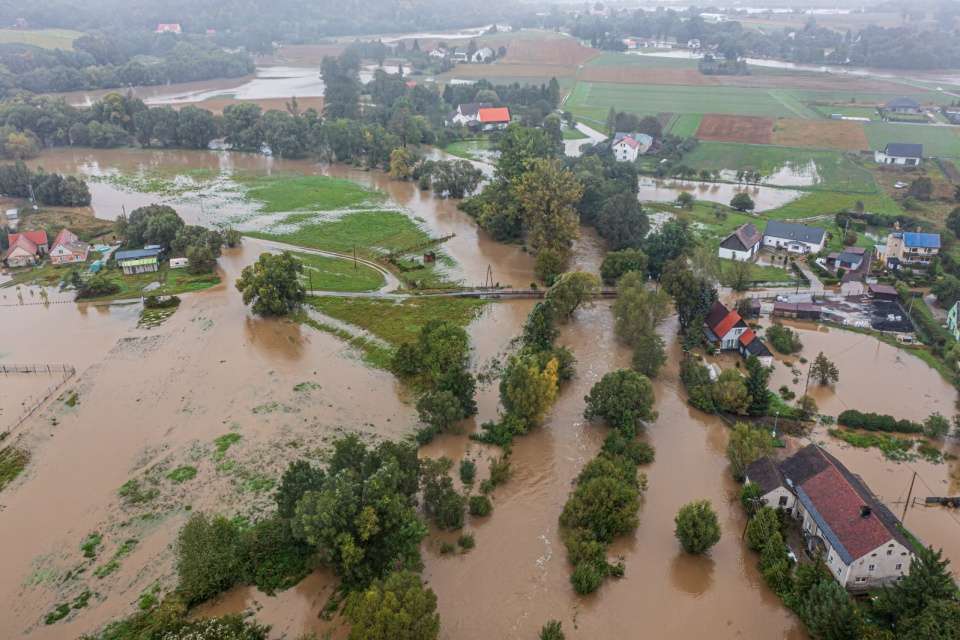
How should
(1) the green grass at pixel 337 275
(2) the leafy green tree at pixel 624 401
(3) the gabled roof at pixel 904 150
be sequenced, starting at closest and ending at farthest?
(2) the leafy green tree at pixel 624 401, (1) the green grass at pixel 337 275, (3) the gabled roof at pixel 904 150

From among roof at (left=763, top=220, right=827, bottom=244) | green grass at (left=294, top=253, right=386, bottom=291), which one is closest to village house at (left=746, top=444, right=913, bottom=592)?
roof at (left=763, top=220, right=827, bottom=244)

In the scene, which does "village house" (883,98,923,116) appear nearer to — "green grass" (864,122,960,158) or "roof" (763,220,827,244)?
"green grass" (864,122,960,158)

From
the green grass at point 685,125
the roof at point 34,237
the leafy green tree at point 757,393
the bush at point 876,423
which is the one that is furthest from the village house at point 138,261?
the green grass at point 685,125

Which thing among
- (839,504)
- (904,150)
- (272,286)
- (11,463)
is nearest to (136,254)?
(272,286)

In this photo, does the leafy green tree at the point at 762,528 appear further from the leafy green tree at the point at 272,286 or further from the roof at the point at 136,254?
the roof at the point at 136,254

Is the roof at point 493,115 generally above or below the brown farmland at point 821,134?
above
